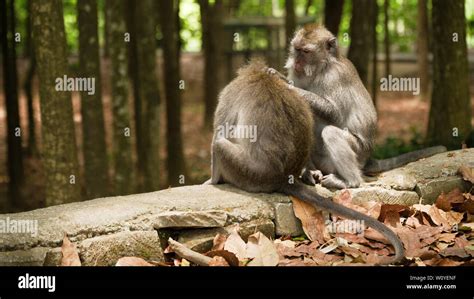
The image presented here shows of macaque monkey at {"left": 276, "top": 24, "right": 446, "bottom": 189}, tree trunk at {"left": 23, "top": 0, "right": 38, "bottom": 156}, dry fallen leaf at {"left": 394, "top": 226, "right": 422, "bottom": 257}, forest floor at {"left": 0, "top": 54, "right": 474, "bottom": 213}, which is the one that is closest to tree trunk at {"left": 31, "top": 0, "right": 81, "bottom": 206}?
macaque monkey at {"left": 276, "top": 24, "right": 446, "bottom": 189}

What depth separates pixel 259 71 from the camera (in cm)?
664

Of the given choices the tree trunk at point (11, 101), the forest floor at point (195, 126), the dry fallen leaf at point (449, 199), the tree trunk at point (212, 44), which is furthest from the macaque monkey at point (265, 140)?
the tree trunk at point (212, 44)

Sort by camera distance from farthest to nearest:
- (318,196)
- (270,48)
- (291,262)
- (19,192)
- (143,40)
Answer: (270,48)
(19,192)
(143,40)
(318,196)
(291,262)

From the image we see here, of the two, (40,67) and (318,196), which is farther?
(40,67)

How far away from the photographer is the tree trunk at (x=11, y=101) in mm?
11922

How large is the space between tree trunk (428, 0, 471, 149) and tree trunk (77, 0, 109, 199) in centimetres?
479

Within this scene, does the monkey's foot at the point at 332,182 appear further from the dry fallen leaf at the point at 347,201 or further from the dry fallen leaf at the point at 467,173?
the dry fallen leaf at the point at 467,173

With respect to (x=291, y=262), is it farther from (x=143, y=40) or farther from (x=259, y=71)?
(x=143, y=40)

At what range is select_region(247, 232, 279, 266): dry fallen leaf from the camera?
5422 millimetres

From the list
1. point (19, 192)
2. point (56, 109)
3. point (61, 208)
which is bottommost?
point (19, 192)

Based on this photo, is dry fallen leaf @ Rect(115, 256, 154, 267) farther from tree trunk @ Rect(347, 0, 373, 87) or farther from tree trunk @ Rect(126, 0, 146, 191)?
tree trunk @ Rect(347, 0, 373, 87)

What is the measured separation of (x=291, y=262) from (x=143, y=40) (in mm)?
6118

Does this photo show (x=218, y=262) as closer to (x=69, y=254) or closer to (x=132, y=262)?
(x=132, y=262)
